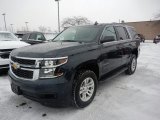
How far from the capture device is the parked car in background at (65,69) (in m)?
2.99

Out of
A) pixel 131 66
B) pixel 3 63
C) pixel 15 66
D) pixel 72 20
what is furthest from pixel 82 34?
pixel 72 20

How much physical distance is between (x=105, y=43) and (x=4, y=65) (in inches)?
141

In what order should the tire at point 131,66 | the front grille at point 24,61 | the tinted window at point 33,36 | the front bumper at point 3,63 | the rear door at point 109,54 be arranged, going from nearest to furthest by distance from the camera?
the front grille at point 24,61 < the rear door at point 109,54 < the front bumper at point 3,63 < the tire at point 131,66 < the tinted window at point 33,36

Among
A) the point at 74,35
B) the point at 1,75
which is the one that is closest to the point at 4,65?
the point at 1,75

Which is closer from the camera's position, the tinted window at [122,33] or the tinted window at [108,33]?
the tinted window at [108,33]

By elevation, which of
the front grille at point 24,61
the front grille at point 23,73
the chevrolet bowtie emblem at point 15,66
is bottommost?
the front grille at point 23,73

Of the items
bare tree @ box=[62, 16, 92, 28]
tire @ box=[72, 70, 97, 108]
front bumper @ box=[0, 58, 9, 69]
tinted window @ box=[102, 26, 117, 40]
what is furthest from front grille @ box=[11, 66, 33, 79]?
bare tree @ box=[62, 16, 92, 28]

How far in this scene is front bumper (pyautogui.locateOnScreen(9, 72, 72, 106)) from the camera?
2.94 m

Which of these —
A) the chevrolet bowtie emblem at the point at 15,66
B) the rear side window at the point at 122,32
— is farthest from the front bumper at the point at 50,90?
the rear side window at the point at 122,32

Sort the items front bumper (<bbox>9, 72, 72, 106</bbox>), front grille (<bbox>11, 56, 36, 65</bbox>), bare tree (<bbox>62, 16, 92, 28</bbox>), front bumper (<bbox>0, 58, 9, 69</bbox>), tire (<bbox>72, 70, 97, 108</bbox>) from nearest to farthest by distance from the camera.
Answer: front bumper (<bbox>9, 72, 72, 106</bbox>)
front grille (<bbox>11, 56, 36, 65</bbox>)
tire (<bbox>72, 70, 97, 108</bbox>)
front bumper (<bbox>0, 58, 9, 69</bbox>)
bare tree (<bbox>62, 16, 92, 28</bbox>)

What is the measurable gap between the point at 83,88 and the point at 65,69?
74 centimetres

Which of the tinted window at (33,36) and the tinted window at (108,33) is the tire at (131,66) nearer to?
the tinted window at (108,33)

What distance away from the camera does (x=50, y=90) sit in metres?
2.96

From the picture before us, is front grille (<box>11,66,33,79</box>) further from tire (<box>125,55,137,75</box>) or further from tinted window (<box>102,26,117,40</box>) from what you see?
tire (<box>125,55,137,75</box>)
